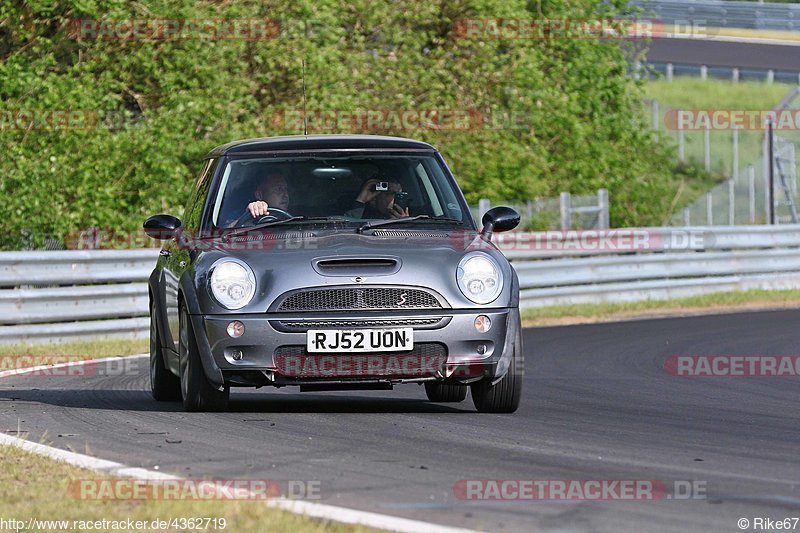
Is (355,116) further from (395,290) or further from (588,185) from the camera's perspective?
(395,290)

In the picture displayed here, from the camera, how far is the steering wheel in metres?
9.27

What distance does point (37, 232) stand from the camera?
65.9 feet

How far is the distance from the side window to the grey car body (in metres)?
0.62

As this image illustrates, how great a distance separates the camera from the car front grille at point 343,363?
843 cm

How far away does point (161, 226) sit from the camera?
9578 mm

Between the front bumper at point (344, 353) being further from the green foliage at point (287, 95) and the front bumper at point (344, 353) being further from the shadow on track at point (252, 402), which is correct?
the green foliage at point (287, 95)

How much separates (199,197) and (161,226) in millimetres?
555

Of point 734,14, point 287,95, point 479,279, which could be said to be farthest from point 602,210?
point 734,14

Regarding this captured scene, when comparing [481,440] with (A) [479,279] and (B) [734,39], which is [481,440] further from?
(B) [734,39]

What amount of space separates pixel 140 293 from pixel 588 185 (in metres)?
16.0

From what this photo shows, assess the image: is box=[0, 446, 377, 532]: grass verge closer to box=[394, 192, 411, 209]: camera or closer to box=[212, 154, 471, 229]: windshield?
box=[212, 154, 471, 229]: windshield

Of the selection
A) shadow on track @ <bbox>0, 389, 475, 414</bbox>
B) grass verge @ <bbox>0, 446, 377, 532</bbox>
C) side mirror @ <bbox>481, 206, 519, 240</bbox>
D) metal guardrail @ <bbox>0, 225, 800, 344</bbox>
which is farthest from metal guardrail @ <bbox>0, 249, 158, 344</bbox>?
grass verge @ <bbox>0, 446, 377, 532</bbox>

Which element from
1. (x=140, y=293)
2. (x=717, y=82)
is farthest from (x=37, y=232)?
(x=717, y=82)

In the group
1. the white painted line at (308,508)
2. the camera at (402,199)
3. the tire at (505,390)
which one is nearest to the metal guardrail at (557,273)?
the camera at (402,199)
